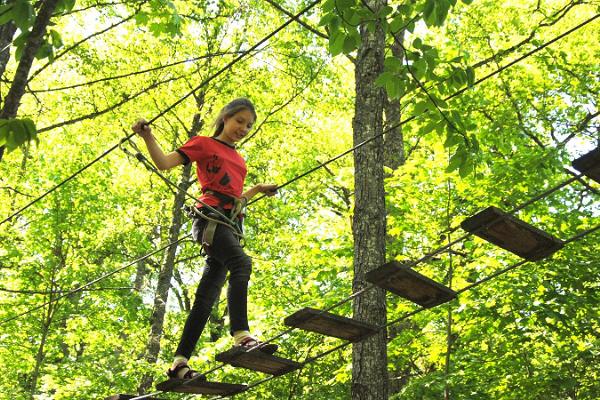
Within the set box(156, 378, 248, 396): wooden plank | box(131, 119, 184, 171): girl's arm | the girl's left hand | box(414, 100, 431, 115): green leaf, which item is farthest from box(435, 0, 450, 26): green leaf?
box(156, 378, 248, 396): wooden plank

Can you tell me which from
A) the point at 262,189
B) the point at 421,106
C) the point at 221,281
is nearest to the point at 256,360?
the point at 221,281

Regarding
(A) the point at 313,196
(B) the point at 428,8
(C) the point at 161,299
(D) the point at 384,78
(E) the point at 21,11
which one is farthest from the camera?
(A) the point at 313,196

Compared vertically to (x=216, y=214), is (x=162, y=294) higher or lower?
higher

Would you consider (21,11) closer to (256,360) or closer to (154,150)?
(154,150)

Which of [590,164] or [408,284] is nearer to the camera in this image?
[590,164]

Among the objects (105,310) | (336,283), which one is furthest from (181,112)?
(336,283)

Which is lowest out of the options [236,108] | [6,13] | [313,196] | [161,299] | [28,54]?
[6,13]

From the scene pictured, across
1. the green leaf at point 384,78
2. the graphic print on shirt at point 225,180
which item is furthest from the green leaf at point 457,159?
the graphic print on shirt at point 225,180

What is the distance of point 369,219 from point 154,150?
11.0ft

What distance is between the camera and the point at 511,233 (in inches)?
142

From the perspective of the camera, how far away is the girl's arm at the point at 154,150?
12.4 feet

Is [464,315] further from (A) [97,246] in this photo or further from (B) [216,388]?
(A) [97,246]

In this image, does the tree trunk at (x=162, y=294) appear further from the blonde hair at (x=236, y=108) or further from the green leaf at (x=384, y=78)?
the green leaf at (x=384, y=78)

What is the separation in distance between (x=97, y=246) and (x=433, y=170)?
854 centimetres
